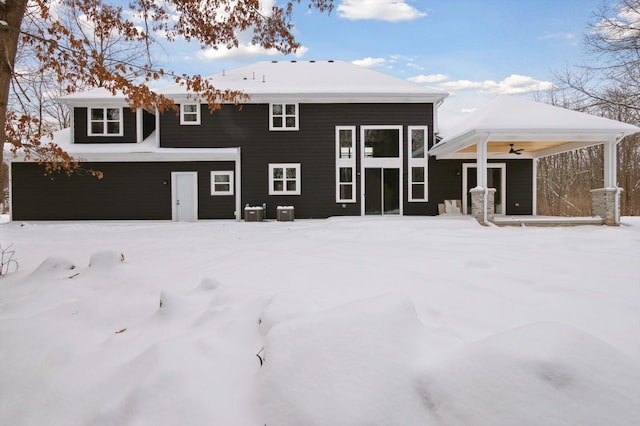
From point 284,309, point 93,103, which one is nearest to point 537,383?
point 284,309

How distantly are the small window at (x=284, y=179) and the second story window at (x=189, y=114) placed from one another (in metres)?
3.71

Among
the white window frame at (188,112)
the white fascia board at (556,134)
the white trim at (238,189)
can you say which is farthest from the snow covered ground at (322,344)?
the white window frame at (188,112)

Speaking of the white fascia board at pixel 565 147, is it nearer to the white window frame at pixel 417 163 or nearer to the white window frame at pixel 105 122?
the white window frame at pixel 417 163

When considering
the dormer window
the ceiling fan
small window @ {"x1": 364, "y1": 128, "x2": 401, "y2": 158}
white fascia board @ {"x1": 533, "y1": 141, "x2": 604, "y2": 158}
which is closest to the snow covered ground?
white fascia board @ {"x1": 533, "y1": 141, "x2": 604, "y2": 158}

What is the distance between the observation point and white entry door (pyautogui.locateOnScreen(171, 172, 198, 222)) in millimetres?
14211

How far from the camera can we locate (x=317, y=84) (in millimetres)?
15062

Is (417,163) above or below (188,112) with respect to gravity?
below

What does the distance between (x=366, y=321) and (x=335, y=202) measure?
1244 cm

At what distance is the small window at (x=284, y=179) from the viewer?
14.3 m

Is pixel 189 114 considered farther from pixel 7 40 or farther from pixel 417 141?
pixel 7 40

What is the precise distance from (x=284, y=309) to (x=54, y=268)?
3213mm

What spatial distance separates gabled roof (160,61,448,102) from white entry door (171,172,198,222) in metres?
3.39

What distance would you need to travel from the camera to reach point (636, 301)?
9.98ft

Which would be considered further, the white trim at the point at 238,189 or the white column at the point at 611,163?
the white trim at the point at 238,189
